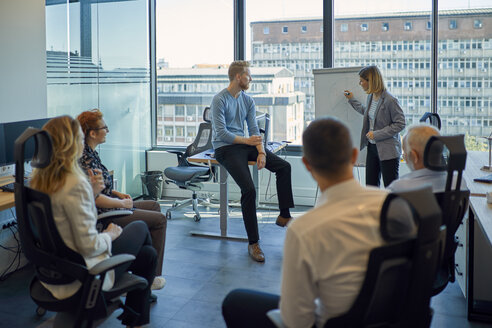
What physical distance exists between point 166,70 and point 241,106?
2586 millimetres

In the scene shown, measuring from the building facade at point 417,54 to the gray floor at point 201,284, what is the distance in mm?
2229

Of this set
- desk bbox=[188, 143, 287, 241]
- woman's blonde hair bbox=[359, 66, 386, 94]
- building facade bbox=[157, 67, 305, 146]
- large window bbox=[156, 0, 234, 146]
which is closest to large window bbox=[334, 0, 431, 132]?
building facade bbox=[157, 67, 305, 146]

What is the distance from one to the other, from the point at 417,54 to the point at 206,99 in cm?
257

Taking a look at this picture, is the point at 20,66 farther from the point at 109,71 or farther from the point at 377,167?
the point at 377,167

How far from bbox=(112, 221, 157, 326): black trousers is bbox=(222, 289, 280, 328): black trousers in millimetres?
843

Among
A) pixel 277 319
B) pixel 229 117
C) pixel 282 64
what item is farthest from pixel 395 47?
pixel 277 319

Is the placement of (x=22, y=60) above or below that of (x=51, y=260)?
above

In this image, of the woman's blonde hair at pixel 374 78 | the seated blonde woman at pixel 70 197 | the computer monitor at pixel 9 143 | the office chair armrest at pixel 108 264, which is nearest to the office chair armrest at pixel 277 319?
the office chair armrest at pixel 108 264

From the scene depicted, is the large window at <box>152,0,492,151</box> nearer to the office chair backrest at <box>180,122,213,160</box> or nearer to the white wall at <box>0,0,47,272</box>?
the office chair backrest at <box>180,122,213,160</box>

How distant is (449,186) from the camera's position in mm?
2184

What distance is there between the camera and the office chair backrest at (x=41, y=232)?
217 centimetres

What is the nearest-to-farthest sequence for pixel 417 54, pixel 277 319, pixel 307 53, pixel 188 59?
pixel 277 319, pixel 417 54, pixel 307 53, pixel 188 59

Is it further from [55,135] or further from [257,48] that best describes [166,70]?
[55,135]

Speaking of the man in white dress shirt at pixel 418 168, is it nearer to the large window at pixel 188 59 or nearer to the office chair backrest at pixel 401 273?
the office chair backrest at pixel 401 273
